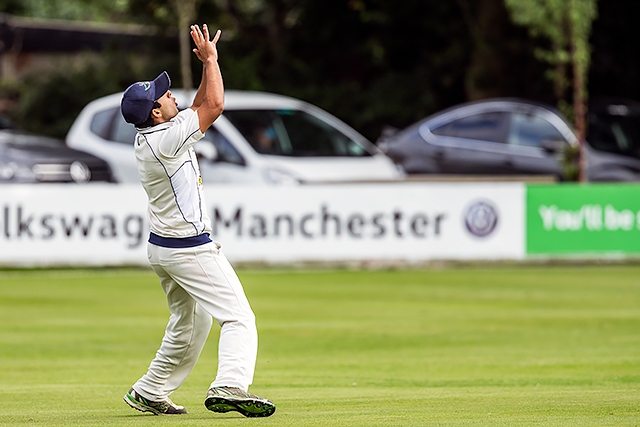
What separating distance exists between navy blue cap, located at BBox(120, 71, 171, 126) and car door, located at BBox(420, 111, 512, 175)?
1418cm

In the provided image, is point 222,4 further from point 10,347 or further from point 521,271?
point 10,347

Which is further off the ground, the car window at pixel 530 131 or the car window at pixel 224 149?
the car window at pixel 530 131

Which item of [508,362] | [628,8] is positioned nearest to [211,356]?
[508,362]

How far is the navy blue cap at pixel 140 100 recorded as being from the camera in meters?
6.91

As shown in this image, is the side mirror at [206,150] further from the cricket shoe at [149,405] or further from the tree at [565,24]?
the cricket shoe at [149,405]

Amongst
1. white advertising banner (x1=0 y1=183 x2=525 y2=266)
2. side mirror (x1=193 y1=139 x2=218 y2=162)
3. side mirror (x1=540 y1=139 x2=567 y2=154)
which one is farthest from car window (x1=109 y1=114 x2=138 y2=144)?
side mirror (x1=540 y1=139 x2=567 y2=154)

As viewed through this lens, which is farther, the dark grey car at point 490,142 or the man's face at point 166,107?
the dark grey car at point 490,142

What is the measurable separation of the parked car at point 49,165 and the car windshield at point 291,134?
2.01 m

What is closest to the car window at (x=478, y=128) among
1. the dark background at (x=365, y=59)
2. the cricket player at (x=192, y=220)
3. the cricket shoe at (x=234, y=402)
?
the dark background at (x=365, y=59)

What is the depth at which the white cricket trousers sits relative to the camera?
6973 mm

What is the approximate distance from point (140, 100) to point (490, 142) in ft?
47.6

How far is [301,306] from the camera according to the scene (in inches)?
586

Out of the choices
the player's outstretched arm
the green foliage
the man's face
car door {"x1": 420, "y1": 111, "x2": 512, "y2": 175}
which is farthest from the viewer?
the green foliage

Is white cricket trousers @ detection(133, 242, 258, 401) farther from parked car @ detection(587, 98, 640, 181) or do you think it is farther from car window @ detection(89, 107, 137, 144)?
parked car @ detection(587, 98, 640, 181)
